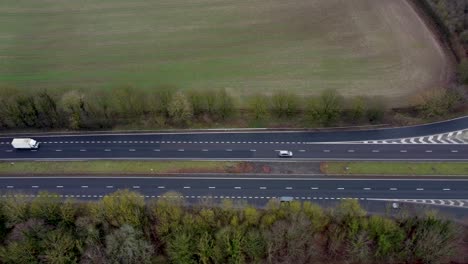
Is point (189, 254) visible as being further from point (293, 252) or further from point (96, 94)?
point (96, 94)

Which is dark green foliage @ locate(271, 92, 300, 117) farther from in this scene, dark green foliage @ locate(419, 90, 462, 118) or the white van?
the white van

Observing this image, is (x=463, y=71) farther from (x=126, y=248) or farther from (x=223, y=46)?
(x=126, y=248)

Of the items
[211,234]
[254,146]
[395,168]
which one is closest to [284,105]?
[254,146]

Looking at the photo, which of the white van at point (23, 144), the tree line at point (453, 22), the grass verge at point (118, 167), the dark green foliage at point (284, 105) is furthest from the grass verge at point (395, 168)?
the white van at point (23, 144)

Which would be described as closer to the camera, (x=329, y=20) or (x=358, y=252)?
(x=358, y=252)

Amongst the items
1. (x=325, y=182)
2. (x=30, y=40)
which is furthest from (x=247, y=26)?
(x=30, y=40)
